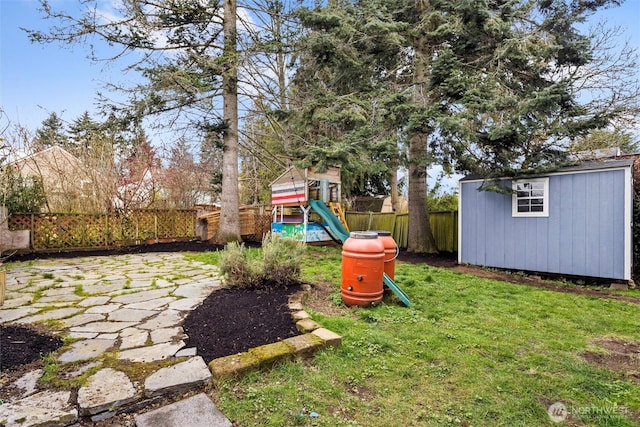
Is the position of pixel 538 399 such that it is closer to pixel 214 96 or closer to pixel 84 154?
pixel 214 96

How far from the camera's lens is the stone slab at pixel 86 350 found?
7.54 ft

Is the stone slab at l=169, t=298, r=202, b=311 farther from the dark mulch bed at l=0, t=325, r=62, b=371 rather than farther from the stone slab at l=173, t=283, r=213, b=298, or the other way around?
the dark mulch bed at l=0, t=325, r=62, b=371

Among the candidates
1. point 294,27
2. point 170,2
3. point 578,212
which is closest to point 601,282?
point 578,212

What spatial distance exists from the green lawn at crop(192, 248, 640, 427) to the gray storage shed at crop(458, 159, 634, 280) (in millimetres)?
2346

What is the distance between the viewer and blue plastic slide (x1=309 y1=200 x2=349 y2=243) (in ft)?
25.4

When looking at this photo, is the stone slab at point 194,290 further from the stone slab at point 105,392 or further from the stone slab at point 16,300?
the stone slab at point 105,392

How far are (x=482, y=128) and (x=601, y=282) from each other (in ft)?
11.6

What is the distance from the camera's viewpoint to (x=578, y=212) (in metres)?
5.90

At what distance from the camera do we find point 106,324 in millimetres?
3029

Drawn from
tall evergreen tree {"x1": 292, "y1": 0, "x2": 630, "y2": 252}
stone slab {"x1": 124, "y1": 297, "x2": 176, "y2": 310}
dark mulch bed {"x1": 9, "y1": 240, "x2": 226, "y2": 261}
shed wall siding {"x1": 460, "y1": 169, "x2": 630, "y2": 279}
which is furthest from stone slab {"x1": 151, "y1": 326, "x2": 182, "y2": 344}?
shed wall siding {"x1": 460, "y1": 169, "x2": 630, "y2": 279}

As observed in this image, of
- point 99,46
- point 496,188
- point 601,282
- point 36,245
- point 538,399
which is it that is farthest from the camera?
point 99,46

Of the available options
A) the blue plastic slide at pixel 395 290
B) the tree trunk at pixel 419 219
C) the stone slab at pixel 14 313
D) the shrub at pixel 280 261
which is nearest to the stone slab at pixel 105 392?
the stone slab at pixel 14 313

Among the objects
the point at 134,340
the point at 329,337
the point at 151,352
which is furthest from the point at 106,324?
the point at 329,337

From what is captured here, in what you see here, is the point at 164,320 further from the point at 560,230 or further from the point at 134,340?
the point at 560,230
